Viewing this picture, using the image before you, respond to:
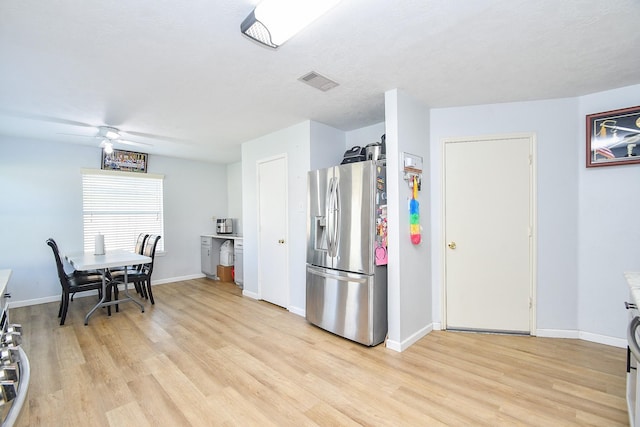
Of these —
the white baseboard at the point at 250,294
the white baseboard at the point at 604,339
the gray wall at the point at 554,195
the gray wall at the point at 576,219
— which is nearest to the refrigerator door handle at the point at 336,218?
the gray wall at the point at 576,219

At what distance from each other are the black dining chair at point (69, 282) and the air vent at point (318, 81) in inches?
143

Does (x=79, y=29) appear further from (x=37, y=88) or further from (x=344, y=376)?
(x=344, y=376)

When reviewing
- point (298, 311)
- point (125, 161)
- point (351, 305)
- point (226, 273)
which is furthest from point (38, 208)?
point (351, 305)

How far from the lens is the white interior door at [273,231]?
400cm

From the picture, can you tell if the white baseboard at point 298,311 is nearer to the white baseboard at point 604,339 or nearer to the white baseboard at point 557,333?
the white baseboard at point 557,333

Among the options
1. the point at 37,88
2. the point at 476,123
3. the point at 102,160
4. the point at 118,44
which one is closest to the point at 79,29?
the point at 118,44

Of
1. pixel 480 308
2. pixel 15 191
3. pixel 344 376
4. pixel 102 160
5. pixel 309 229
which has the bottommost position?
pixel 344 376

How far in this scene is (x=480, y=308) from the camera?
3.15 meters

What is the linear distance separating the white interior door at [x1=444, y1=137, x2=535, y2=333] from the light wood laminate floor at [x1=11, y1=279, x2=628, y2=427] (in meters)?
0.28

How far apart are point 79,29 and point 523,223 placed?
4.06 meters

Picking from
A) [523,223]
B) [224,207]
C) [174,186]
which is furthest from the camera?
[224,207]

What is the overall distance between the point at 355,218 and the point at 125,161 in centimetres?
453

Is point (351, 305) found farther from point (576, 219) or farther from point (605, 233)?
point (605, 233)

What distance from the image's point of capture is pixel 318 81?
255 centimetres
